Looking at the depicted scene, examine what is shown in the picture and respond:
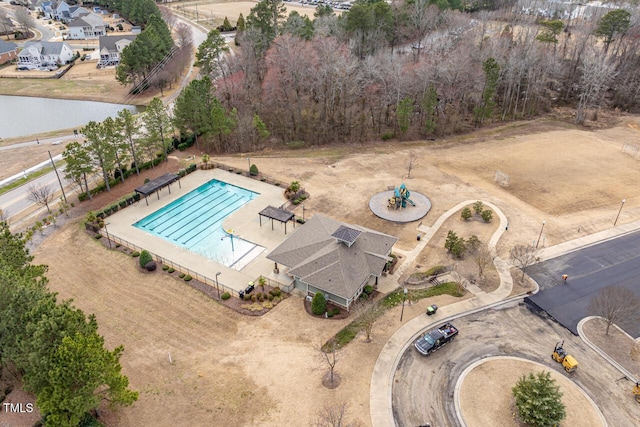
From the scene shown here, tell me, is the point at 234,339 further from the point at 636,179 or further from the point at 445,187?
the point at 636,179

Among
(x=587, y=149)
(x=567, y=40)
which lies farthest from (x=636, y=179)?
(x=567, y=40)

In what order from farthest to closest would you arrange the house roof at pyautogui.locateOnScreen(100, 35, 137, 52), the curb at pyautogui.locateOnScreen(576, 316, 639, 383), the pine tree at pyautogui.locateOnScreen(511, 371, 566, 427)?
the house roof at pyautogui.locateOnScreen(100, 35, 137, 52), the curb at pyautogui.locateOnScreen(576, 316, 639, 383), the pine tree at pyautogui.locateOnScreen(511, 371, 566, 427)

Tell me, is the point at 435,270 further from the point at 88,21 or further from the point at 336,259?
the point at 88,21

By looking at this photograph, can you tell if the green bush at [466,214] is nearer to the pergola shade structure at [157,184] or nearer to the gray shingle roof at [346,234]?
the gray shingle roof at [346,234]

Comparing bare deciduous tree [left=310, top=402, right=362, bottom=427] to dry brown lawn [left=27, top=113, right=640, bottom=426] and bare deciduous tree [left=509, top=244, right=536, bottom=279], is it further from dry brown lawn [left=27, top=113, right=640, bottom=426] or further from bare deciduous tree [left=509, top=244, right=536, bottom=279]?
bare deciduous tree [left=509, top=244, right=536, bottom=279]

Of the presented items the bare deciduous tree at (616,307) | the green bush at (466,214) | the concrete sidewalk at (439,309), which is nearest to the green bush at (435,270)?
the concrete sidewalk at (439,309)

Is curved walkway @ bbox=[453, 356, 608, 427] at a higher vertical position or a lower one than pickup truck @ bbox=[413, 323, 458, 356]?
lower

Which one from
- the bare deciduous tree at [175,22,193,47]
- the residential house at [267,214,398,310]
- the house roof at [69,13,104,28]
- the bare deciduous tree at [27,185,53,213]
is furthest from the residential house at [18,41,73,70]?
the residential house at [267,214,398,310]
